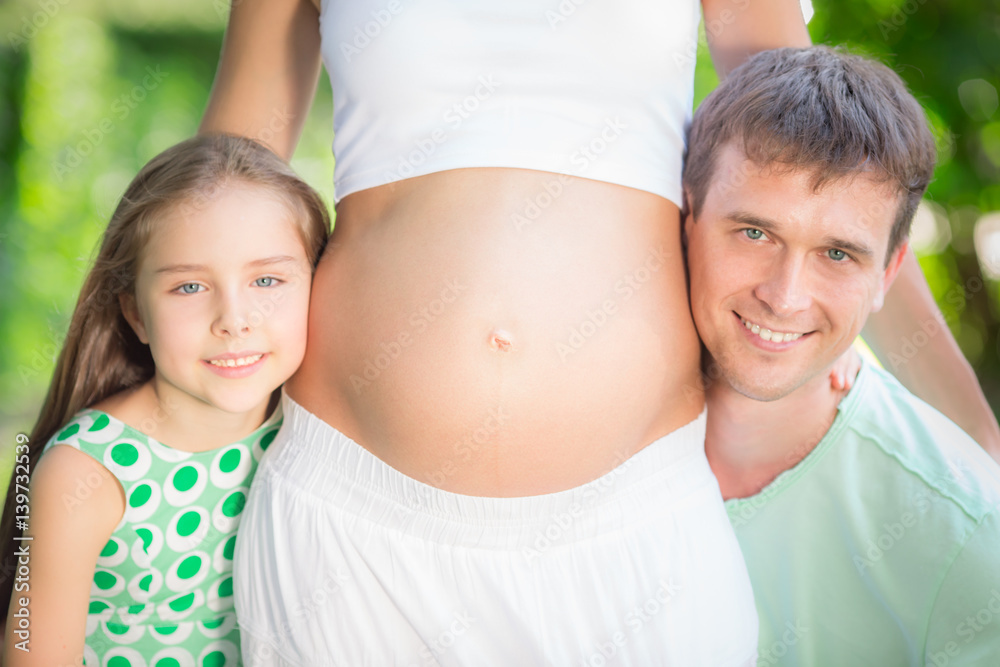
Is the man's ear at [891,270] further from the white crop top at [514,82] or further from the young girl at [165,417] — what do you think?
the young girl at [165,417]

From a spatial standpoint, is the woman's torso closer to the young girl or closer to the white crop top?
the white crop top

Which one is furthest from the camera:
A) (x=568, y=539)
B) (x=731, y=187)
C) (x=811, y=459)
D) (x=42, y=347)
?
(x=42, y=347)

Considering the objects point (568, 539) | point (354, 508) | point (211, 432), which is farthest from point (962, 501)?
Result: point (211, 432)

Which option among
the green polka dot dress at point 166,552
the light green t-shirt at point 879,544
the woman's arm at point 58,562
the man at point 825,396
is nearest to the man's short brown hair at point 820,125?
the man at point 825,396

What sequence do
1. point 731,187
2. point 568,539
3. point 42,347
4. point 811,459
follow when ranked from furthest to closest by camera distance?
point 42,347
point 811,459
point 731,187
point 568,539

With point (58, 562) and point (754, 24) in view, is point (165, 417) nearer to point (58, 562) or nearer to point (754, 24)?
point (58, 562)

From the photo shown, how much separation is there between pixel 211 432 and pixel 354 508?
319 millimetres

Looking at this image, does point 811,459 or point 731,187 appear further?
point 811,459

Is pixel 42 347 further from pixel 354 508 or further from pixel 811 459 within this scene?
pixel 811 459

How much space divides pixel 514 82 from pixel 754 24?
19.3 inches

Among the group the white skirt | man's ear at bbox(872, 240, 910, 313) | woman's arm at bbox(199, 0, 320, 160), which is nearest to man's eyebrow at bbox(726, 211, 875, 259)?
man's ear at bbox(872, 240, 910, 313)

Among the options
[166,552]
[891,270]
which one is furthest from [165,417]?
[891,270]

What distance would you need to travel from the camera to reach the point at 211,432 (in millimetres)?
1168

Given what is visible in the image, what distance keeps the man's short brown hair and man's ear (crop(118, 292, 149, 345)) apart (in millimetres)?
895
